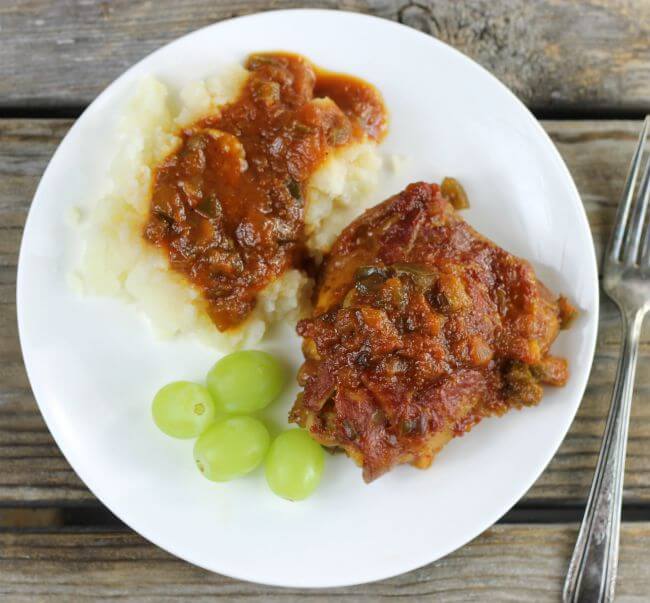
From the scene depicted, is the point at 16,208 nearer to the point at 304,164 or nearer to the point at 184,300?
the point at 184,300

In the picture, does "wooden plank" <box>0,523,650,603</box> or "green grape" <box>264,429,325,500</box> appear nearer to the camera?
"green grape" <box>264,429,325,500</box>

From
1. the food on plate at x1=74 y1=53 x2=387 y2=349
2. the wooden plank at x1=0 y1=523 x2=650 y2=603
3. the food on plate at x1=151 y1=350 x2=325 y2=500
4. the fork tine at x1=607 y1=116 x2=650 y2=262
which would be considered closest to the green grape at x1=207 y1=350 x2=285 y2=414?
the food on plate at x1=151 y1=350 x2=325 y2=500

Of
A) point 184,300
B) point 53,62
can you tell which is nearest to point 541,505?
point 184,300

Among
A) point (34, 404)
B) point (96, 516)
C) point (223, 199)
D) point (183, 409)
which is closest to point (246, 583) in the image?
point (96, 516)

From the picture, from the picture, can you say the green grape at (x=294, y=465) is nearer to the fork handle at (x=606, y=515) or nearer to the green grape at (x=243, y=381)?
the green grape at (x=243, y=381)

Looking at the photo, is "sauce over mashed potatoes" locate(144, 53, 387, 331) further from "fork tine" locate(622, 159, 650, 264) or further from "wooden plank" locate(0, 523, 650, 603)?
"fork tine" locate(622, 159, 650, 264)

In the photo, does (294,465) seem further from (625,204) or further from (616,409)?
(625,204)
